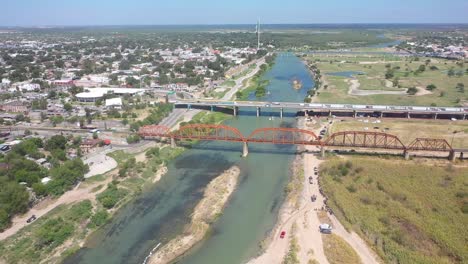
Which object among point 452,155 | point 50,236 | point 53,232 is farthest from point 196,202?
point 452,155

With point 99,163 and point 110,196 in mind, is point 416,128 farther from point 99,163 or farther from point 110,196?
point 99,163

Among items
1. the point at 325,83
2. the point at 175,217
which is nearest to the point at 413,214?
the point at 175,217

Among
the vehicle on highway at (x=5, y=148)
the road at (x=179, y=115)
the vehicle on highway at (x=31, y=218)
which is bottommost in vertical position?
the vehicle on highway at (x=31, y=218)

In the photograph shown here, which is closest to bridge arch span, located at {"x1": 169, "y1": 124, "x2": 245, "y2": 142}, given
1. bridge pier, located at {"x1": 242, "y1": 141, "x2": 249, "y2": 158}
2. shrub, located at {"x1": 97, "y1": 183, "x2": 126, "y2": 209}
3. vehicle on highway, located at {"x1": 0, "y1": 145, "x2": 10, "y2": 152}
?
bridge pier, located at {"x1": 242, "y1": 141, "x2": 249, "y2": 158}

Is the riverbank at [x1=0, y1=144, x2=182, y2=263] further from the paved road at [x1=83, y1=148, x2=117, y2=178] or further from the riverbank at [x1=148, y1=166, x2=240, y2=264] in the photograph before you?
the riverbank at [x1=148, y1=166, x2=240, y2=264]

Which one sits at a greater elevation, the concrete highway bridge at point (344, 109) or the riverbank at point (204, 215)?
the concrete highway bridge at point (344, 109)

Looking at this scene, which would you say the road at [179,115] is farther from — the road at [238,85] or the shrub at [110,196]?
the shrub at [110,196]

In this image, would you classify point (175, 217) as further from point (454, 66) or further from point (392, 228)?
point (454, 66)

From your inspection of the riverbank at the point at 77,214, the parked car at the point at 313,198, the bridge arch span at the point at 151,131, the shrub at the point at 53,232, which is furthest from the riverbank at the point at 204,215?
the bridge arch span at the point at 151,131
